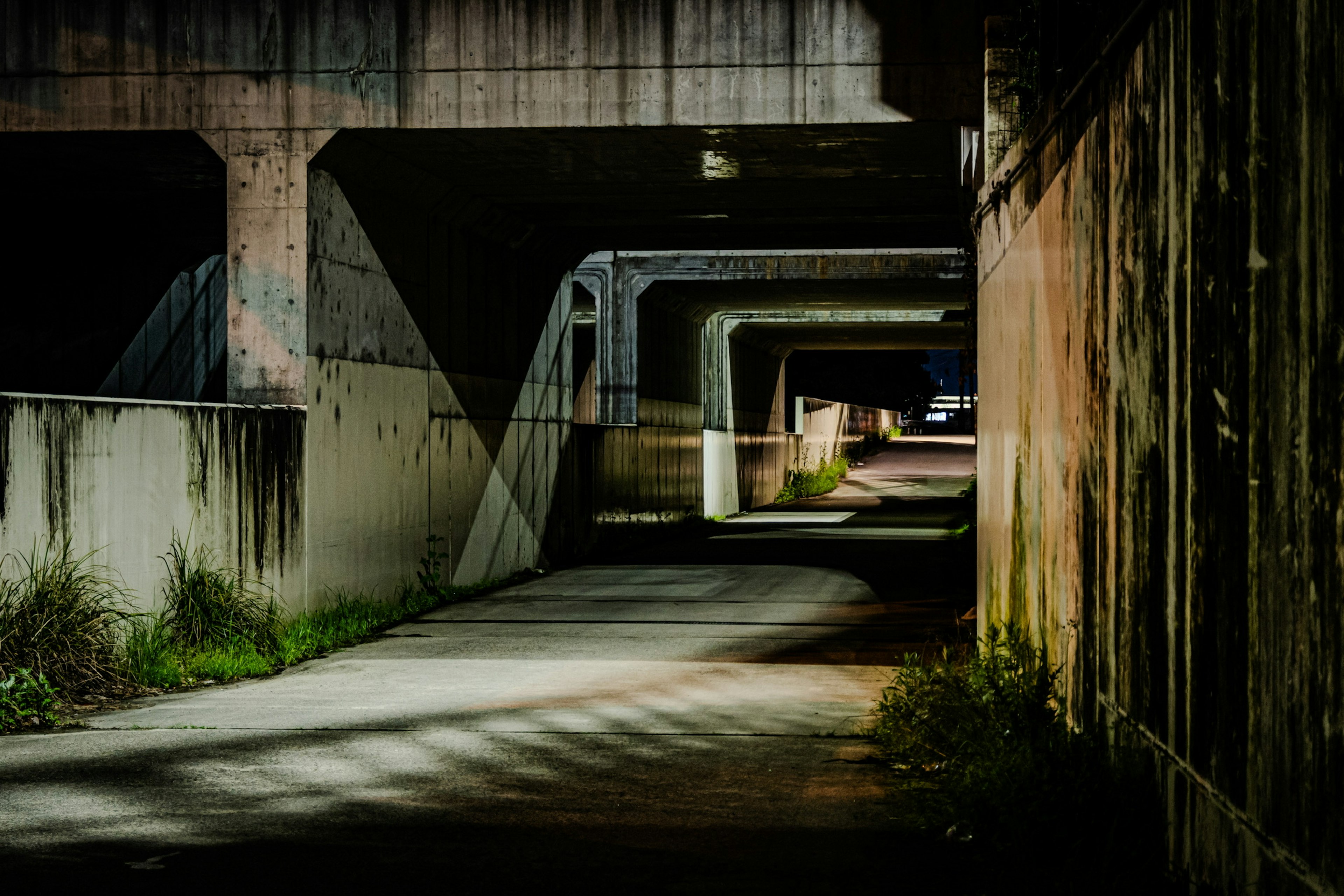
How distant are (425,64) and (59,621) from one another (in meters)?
5.51

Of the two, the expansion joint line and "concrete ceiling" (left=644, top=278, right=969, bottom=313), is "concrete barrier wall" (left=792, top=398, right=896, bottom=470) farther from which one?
the expansion joint line

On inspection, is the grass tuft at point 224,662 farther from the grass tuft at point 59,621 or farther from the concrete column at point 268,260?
the concrete column at point 268,260

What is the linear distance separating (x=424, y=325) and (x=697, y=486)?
14901 mm

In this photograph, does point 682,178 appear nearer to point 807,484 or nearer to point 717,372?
point 717,372

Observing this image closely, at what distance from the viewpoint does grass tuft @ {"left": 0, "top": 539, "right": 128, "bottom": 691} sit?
26.6 ft

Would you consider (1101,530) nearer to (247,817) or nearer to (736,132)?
(247,817)

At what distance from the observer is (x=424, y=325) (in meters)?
13.9

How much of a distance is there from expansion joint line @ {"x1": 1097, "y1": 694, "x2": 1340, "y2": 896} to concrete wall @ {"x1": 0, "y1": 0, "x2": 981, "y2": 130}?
292 inches

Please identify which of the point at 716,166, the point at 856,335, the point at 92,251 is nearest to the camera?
the point at 716,166

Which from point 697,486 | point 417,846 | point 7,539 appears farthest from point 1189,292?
point 697,486

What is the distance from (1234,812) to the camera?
3.83 meters

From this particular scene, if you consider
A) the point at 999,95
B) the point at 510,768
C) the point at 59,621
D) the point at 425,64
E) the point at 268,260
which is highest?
the point at 425,64

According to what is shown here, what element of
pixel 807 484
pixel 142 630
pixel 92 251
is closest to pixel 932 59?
pixel 142 630

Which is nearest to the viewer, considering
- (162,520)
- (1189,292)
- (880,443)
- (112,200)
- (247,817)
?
(1189,292)
